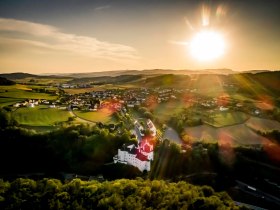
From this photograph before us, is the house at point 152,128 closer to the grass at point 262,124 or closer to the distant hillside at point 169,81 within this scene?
the grass at point 262,124

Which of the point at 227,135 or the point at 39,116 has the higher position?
the point at 39,116

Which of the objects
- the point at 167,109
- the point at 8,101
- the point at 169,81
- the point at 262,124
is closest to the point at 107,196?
the point at 262,124

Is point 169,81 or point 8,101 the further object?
point 169,81

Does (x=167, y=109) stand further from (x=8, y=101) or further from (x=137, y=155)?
(x=8, y=101)

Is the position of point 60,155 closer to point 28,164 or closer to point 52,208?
point 28,164

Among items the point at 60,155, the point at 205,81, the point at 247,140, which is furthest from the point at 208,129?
the point at 205,81
